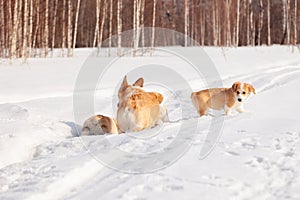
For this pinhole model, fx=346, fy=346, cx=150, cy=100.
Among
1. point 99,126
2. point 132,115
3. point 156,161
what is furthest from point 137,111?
point 156,161

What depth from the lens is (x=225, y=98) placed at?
4.88m

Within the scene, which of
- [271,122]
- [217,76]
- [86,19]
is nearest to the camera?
[271,122]

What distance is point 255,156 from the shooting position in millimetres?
2670

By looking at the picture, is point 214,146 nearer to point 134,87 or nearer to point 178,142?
point 178,142

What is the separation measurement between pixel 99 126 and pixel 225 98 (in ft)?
6.16

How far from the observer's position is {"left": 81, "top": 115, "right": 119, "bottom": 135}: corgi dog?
159 inches

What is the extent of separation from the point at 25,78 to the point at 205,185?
21.5ft

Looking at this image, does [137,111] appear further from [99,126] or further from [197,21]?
[197,21]

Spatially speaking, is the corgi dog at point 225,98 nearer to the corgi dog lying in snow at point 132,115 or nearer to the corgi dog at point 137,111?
the corgi dog lying in snow at point 132,115

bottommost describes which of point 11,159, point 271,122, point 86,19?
point 11,159

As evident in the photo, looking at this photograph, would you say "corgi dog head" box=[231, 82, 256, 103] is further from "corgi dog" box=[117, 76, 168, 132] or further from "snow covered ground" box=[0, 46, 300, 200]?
"corgi dog" box=[117, 76, 168, 132]

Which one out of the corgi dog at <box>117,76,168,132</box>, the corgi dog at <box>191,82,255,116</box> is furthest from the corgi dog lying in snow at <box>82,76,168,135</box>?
the corgi dog at <box>191,82,255,116</box>

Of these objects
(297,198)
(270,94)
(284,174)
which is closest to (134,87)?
(284,174)

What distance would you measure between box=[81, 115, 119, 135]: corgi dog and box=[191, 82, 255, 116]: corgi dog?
4.57 ft
